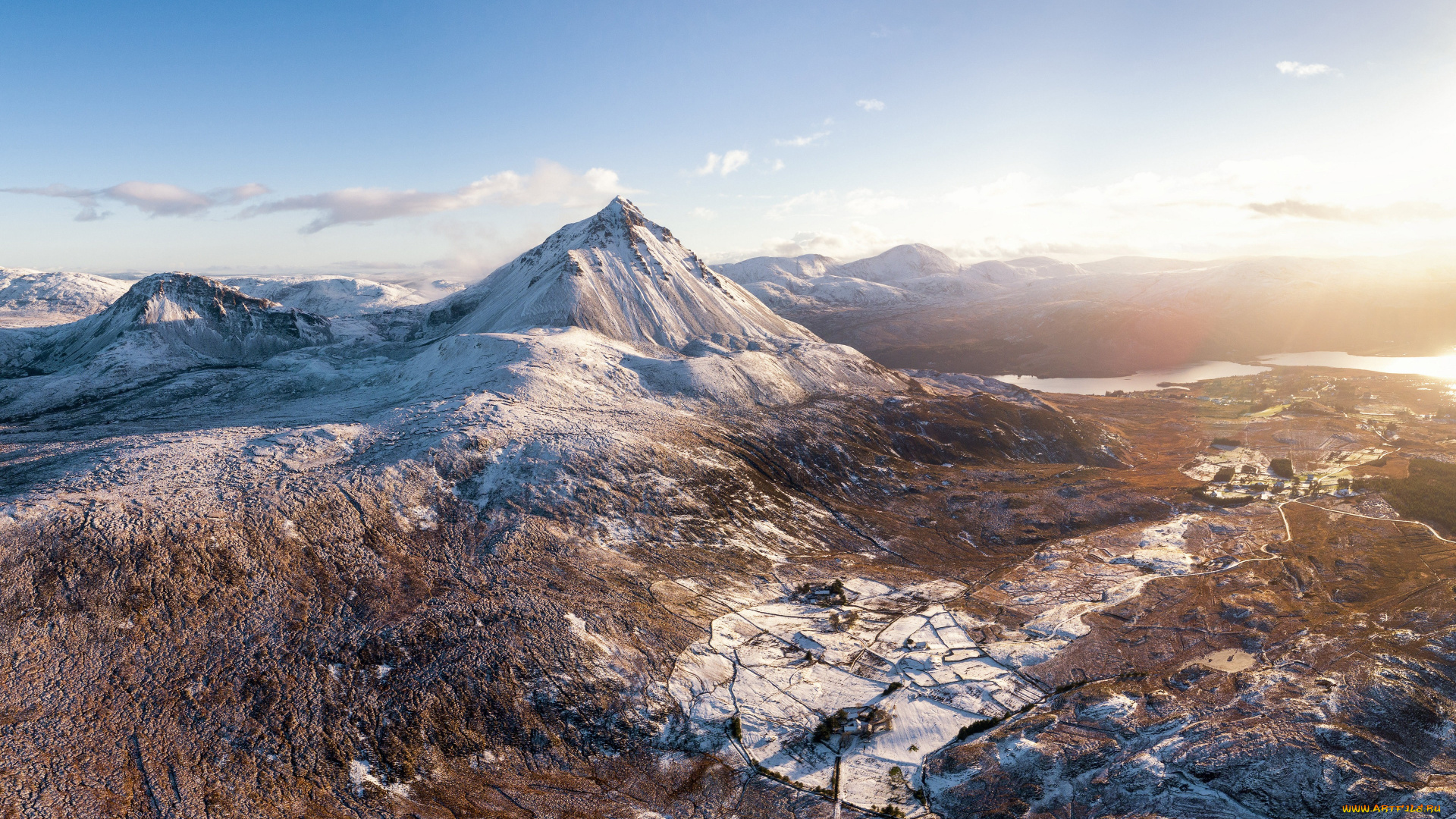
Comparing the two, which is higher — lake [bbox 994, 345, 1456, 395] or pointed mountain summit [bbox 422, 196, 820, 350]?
pointed mountain summit [bbox 422, 196, 820, 350]

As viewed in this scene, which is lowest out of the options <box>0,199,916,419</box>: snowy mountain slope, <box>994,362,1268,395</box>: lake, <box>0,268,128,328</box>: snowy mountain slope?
<box>994,362,1268,395</box>: lake

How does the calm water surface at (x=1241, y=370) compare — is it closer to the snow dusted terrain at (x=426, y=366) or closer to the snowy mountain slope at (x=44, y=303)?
the snow dusted terrain at (x=426, y=366)

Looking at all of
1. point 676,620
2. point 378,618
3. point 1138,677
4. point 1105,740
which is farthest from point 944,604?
point 378,618

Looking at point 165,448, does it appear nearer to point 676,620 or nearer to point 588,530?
point 588,530

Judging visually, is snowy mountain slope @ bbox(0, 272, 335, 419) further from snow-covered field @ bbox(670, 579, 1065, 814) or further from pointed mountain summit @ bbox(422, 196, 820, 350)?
snow-covered field @ bbox(670, 579, 1065, 814)

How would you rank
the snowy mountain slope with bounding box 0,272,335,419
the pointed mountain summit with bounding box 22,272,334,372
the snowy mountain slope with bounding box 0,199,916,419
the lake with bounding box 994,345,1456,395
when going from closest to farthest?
the snowy mountain slope with bounding box 0,199,916,419 < the snowy mountain slope with bounding box 0,272,335,419 < the pointed mountain summit with bounding box 22,272,334,372 < the lake with bounding box 994,345,1456,395

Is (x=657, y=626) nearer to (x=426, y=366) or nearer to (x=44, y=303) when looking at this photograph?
(x=426, y=366)

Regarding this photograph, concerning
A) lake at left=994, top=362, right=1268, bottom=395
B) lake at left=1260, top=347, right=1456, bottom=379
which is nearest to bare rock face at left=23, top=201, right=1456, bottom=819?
lake at left=994, top=362, right=1268, bottom=395

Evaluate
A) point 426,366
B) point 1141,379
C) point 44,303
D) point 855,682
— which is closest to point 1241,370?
point 1141,379
